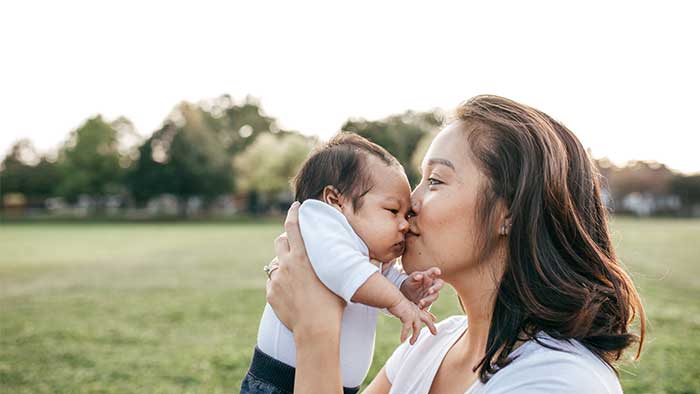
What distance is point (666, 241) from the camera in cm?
2617

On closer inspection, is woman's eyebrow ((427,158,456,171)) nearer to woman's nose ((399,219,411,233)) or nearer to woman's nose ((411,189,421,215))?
woman's nose ((411,189,421,215))

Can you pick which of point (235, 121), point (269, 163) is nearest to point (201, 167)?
point (269, 163)

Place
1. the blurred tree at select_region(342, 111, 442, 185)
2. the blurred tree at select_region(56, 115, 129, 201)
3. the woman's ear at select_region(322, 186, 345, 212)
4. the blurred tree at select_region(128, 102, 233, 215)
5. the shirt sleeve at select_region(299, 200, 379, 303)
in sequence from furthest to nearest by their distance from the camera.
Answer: the blurred tree at select_region(56, 115, 129, 201)
the blurred tree at select_region(128, 102, 233, 215)
the blurred tree at select_region(342, 111, 442, 185)
the woman's ear at select_region(322, 186, 345, 212)
the shirt sleeve at select_region(299, 200, 379, 303)

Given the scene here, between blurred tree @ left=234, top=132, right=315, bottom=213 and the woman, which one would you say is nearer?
the woman

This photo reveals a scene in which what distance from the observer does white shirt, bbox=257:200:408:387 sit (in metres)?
1.96

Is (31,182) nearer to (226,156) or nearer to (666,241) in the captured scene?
(226,156)

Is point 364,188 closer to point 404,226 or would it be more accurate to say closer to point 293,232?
point 404,226

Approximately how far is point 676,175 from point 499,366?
73828mm

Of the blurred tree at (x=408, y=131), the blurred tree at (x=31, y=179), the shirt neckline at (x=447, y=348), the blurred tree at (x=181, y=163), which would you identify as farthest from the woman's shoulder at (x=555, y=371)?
the blurred tree at (x=31, y=179)

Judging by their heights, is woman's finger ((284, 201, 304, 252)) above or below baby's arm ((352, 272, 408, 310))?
above

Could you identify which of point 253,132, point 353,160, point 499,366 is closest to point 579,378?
point 499,366

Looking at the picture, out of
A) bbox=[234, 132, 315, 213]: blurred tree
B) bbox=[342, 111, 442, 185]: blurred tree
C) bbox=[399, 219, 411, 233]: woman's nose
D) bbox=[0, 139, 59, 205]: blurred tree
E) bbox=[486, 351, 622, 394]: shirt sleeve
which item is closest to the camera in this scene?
bbox=[486, 351, 622, 394]: shirt sleeve

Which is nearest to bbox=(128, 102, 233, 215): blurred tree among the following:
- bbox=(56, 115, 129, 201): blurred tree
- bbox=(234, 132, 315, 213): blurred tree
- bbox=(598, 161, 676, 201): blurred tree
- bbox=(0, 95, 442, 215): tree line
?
bbox=(0, 95, 442, 215): tree line

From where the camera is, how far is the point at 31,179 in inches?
2980
